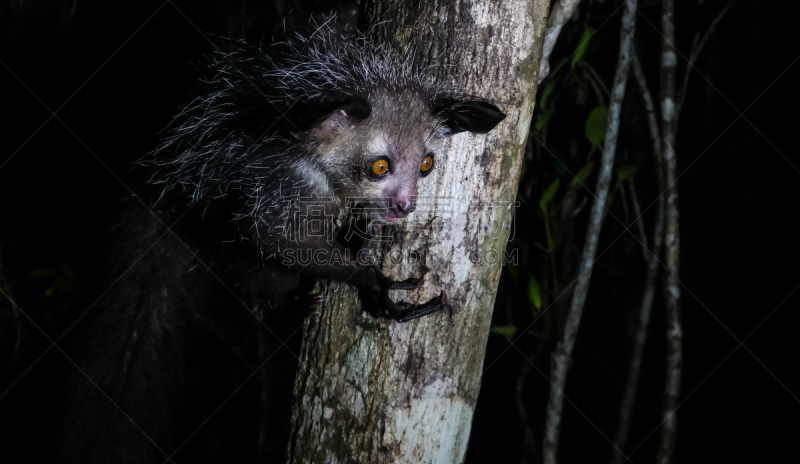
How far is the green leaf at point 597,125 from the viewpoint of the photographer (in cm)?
239

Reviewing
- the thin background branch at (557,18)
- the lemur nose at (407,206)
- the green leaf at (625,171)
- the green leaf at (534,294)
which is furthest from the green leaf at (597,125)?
the lemur nose at (407,206)

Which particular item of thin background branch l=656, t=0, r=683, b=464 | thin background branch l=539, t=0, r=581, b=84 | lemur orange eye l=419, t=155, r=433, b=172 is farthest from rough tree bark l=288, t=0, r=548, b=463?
thin background branch l=656, t=0, r=683, b=464

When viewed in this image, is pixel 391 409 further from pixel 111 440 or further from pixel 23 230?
pixel 23 230

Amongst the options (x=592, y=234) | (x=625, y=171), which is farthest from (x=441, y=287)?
(x=625, y=171)

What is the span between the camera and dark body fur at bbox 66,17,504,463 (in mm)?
1704

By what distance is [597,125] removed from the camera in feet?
7.88

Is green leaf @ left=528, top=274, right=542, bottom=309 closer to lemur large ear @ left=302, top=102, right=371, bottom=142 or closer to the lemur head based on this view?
the lemur head

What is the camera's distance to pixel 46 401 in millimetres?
2916

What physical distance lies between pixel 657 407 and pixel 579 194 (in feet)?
4.24

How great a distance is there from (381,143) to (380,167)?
0.09m

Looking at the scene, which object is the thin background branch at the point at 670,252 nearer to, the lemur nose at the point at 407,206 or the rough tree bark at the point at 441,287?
the rough tree bark at the point at 441,287

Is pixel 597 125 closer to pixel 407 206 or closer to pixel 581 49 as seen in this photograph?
pixel 581 49

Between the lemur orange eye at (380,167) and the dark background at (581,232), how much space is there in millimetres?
900

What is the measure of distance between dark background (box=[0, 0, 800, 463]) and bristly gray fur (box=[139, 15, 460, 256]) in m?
0.26
